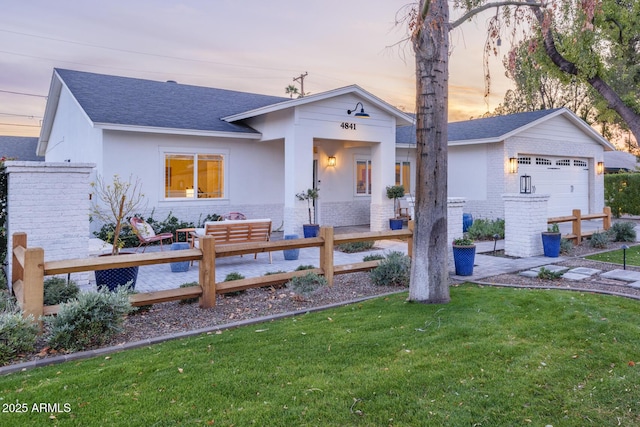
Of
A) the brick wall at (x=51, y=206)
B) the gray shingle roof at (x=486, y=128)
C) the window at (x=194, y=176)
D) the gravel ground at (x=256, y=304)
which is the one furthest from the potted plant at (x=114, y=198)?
the gray shingle roof at (x=486, y=128)

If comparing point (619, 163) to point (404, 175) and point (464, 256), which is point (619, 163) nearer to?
point (404, 175)

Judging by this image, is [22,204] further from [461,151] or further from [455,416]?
[461,151]

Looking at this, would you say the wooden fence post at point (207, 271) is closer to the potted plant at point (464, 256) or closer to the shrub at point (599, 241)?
the potted plant at point (464, 256)

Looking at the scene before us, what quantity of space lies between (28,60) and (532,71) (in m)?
24.6

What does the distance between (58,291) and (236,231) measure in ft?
12.7

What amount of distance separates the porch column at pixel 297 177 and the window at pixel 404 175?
589 cm

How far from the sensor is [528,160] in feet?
52.1

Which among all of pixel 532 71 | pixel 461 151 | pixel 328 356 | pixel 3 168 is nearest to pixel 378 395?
pixel 328 356

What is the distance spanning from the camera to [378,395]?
2973 millimetres

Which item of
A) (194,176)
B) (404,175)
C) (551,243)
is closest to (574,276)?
(551,243)

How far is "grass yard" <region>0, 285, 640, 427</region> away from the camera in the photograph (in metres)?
2.71

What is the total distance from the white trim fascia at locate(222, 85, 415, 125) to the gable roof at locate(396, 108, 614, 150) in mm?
1498

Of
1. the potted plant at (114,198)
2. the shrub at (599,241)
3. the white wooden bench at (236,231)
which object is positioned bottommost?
the shrub at (599,241)

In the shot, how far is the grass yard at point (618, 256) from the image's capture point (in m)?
8.42
